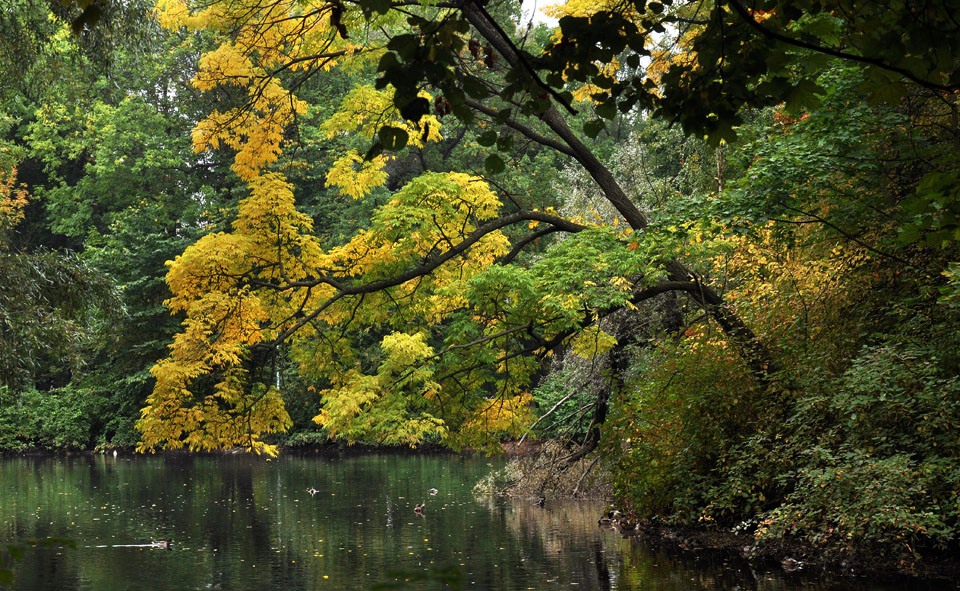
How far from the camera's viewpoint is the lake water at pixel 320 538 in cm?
1341

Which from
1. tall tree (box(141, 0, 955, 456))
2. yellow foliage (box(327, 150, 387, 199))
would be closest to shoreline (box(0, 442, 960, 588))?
tall tree (box(141, 0, 955, 456))

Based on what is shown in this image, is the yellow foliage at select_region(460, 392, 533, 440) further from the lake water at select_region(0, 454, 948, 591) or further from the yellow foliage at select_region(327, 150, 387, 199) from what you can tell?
the yellow foliage at select_region(327, 150, 387, 199)

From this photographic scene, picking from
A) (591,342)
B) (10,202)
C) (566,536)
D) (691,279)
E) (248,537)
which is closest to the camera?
(591,342)

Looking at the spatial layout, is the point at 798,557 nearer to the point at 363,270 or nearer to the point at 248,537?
the point at 363,270

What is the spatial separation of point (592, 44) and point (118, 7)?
13499 mm

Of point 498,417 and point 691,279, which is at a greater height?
point 691,279

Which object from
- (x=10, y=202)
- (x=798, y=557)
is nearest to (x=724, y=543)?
(x=798, y=557)

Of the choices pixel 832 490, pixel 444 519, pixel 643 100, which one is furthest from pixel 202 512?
pixel 643 100

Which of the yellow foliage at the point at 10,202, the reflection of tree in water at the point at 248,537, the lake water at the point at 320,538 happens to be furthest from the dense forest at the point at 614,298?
the yellow foliage at the point at 10,202

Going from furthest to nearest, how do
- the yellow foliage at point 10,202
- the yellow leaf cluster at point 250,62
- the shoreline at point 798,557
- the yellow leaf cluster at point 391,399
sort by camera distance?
the yellow foliage at point 10,202 < the yellow leaf cluster at point 391,399 < the yellow leaf cluster at point 250,62 < the shoreline at point 798,557

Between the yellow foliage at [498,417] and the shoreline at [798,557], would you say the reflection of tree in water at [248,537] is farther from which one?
the shoreline at [798,557]

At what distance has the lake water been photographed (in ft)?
44.0

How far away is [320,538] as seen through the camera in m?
17.7

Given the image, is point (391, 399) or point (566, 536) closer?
point (391, 399)
